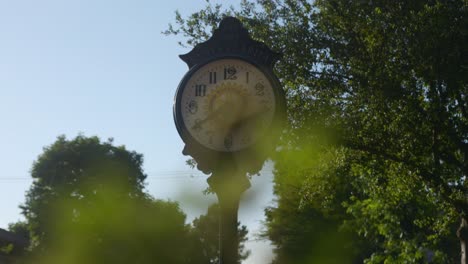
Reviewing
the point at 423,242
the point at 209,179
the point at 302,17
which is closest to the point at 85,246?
the point at 423,242

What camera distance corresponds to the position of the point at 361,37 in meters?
15.8

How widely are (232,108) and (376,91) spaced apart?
980 cm

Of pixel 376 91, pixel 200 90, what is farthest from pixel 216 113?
pixel 376 91

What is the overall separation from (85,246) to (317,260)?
1715 centimetres

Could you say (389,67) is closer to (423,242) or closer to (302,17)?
(302,17)

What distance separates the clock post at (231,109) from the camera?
583 centimetres

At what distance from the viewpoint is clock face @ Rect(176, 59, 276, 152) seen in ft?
19.3

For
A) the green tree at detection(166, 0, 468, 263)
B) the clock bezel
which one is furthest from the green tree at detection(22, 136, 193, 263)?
the clock bezel

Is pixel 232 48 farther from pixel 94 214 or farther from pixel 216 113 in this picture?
pixel 94 214

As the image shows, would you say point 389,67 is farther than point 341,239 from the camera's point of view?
No

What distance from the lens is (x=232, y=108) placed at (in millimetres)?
5891

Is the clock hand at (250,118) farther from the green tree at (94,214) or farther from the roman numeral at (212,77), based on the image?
the green tree at (94,214)

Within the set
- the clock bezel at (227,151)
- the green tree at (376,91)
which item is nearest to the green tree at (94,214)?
the green tree at (376,91)

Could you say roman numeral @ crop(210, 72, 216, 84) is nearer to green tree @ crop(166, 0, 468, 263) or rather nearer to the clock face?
the clock face
